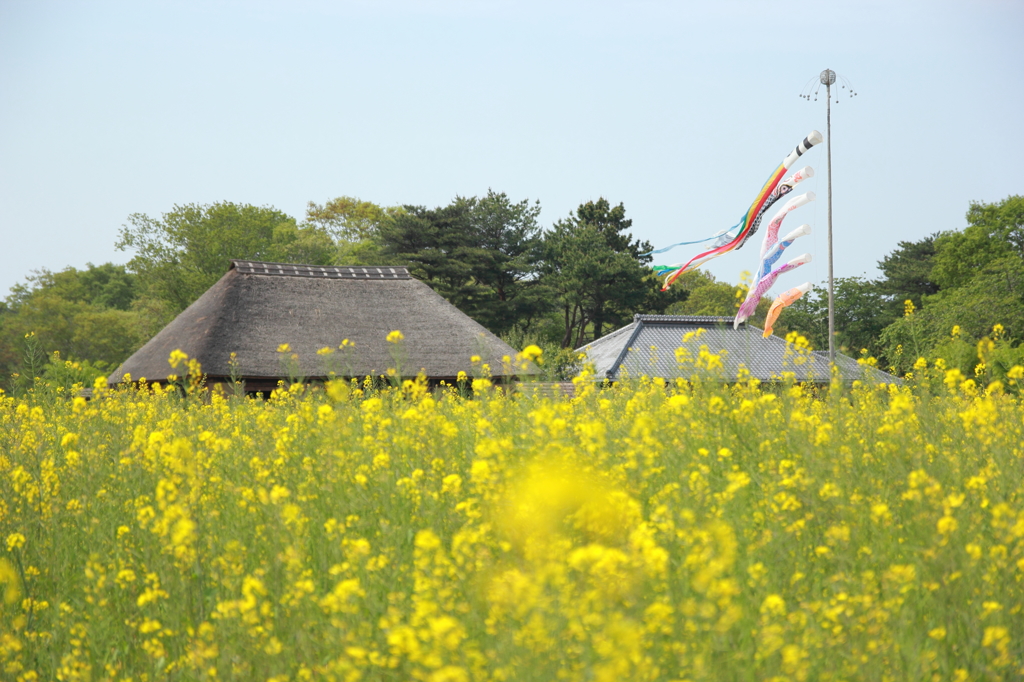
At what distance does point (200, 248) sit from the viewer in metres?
34.0

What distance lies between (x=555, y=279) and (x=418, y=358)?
17305 mm

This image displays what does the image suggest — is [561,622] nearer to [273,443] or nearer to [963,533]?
[963,533]

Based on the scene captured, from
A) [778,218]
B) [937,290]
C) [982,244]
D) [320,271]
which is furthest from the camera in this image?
[937,290]

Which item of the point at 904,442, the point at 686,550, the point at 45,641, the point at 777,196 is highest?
the point at 777,196

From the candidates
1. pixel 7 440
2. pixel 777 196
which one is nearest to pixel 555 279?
pixel 777 196

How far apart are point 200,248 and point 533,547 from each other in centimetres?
3574

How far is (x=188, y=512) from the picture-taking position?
2195 mm

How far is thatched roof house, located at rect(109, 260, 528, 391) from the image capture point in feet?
46.5

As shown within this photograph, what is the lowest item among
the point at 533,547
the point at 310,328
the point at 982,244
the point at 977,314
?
the point at 533,547

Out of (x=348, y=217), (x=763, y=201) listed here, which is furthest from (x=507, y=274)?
(x=763, y=201)

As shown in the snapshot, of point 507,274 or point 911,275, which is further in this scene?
point 911,275

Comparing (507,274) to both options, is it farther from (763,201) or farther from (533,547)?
(533,547)

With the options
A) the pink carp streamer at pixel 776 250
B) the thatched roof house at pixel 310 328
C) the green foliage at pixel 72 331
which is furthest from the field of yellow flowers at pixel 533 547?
the green foliage at pixel 72 331

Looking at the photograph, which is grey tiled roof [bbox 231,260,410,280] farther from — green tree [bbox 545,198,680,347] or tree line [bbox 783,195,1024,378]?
tree line [bbox 783,195,1024,378]
